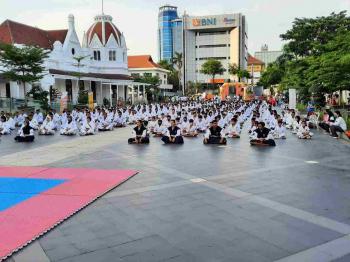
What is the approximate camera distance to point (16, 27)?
37.7m

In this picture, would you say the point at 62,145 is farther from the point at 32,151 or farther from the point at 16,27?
the point at 16,27

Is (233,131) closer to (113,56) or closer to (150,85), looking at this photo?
(113,56)

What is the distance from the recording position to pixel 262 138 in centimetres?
1448

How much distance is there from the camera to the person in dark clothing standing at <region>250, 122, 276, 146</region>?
568 inches

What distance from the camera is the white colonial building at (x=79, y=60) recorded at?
120ft

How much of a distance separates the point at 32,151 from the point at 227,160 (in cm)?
692

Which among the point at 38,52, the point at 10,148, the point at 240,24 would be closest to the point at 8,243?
the point at 10,148

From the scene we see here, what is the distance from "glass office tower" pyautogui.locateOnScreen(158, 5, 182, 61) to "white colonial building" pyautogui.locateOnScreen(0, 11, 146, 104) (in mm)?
65929

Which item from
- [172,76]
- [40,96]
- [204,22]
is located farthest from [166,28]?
[40,96]

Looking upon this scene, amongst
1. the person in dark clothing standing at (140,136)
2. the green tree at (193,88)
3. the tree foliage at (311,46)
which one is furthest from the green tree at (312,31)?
the green tree at (193,88)

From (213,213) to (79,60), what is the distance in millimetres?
36676

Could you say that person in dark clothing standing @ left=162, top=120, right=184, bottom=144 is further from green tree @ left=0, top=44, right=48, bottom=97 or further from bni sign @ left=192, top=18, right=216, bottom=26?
bni sign @ left=192, top=18, right=216, bottom=26

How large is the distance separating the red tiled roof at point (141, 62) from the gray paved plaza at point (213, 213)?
199ft

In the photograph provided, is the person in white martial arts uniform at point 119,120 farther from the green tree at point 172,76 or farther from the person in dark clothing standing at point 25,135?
the green tree at point 172,76
